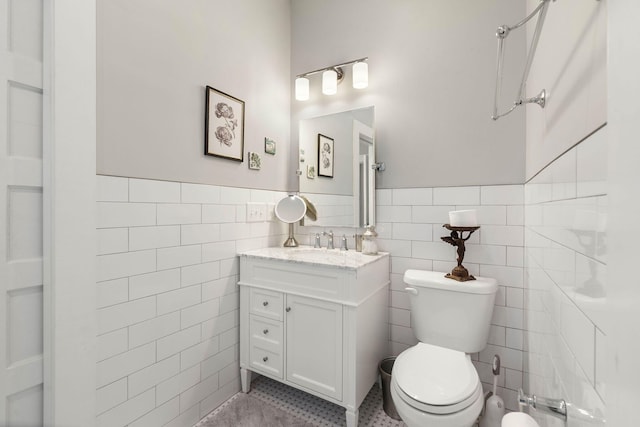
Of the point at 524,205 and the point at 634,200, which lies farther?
the point at 524,205

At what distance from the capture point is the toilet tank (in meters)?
1.46

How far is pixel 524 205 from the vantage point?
1.56 metres

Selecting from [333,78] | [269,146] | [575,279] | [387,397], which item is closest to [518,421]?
[575,279]

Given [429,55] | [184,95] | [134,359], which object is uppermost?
[429,55]

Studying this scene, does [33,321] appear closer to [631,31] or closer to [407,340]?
[631,31]

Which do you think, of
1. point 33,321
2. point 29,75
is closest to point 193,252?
point 33,321

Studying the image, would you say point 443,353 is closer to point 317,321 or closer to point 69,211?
point 317,321

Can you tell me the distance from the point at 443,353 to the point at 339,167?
1310 mm

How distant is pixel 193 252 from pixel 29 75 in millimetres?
952

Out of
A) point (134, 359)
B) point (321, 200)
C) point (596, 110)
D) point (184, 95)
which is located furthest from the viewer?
point (321, 200)

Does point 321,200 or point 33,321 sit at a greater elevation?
point 321,200

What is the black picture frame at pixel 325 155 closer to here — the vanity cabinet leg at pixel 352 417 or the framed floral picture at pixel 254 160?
the framed floral picture at pixel 254 160

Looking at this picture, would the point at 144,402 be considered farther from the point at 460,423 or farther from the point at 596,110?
the point at 596,110

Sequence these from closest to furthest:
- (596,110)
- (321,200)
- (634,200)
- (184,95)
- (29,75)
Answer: (634,200) → (596,110) → (29,75) → (184,95) → (321,200)
